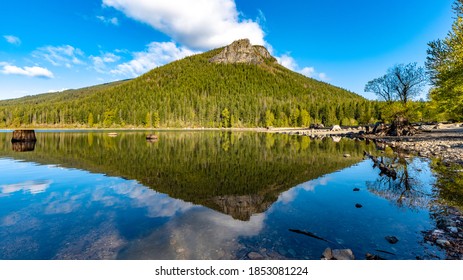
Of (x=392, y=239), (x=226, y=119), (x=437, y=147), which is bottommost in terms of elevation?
(x=392, y=239)

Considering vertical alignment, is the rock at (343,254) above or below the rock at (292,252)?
above

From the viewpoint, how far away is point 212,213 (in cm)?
1049

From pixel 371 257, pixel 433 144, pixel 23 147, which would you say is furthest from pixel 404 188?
pixel 23 147

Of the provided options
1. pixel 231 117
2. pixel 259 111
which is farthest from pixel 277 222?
pixel 259 111

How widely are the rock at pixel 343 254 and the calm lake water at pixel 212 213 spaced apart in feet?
1.68

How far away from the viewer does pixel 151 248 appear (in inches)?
290

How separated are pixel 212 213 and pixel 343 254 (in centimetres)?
557

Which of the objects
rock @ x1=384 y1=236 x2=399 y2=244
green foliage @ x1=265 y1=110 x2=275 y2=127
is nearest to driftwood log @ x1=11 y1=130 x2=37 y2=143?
rock @ x1=384 y1=236 x2=399 y2=244

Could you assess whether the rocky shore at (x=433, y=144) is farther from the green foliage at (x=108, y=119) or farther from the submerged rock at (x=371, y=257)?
the green foliage at (x=108, y=119)

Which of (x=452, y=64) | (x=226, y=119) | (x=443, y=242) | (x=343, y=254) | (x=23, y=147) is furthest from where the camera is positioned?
(x=226, y=119)

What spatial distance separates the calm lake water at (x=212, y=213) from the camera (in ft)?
24.0

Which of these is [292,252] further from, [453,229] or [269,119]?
[269,119]

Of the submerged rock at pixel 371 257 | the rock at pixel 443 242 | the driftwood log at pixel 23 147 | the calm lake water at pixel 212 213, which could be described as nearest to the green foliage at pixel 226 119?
the driftwood log at pixel 23 147

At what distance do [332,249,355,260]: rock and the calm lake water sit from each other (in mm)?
513
